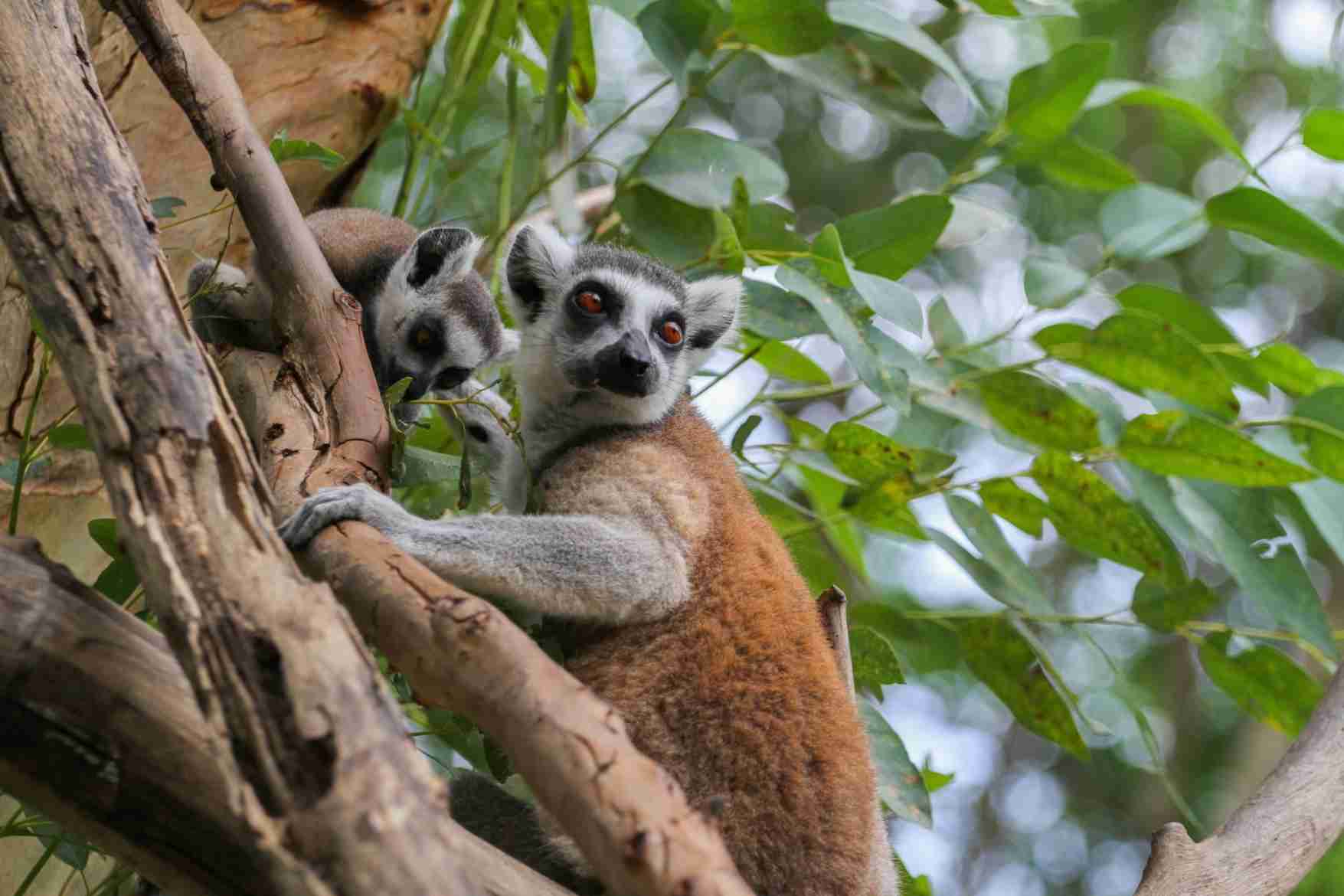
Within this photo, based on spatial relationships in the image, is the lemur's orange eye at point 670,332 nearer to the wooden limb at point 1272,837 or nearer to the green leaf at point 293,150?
the green leaf at point 293,150

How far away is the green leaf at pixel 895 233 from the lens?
11.9 ft

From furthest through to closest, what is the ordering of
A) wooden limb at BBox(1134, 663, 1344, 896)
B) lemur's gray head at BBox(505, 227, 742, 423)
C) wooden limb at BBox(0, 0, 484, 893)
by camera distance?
lemur's gray head at BBox(505, 227, 742, 423) → wooden limb at BBox(1134, 663, 1344, 896) → wooden limb at BBox(0, 0, 484, 893)

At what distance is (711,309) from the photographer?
153 inches

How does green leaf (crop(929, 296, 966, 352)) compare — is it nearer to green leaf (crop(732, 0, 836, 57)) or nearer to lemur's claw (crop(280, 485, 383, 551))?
green leaf (crop(732, 0, 836, 57))

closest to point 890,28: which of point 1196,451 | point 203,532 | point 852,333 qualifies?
point 852,333

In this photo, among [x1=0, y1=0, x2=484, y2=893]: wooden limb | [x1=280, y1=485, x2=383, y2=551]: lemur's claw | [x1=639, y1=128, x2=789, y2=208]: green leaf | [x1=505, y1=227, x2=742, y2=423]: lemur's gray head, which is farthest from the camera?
[x1=639, y1=128, x2=789, y2=208]: green leaf

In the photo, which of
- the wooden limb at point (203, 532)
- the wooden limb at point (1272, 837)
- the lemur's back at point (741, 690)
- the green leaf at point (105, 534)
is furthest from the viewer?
the wooden limb at point (1272, 837)

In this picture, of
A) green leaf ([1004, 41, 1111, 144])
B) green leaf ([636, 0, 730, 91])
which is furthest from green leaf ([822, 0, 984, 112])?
green leaf ([636, 0, 730, 91])

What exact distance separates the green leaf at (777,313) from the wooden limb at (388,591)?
132 centimetres

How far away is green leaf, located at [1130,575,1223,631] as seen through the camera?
12.6 feet

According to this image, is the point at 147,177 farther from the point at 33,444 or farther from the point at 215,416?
the point at 215,416

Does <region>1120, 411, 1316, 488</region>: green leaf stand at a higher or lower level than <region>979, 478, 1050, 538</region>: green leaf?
higher

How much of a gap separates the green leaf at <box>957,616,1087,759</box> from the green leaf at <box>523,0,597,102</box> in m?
2.22

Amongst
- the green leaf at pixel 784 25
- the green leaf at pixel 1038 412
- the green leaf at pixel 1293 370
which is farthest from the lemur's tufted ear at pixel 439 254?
the green leaf at pixel 1293 370
